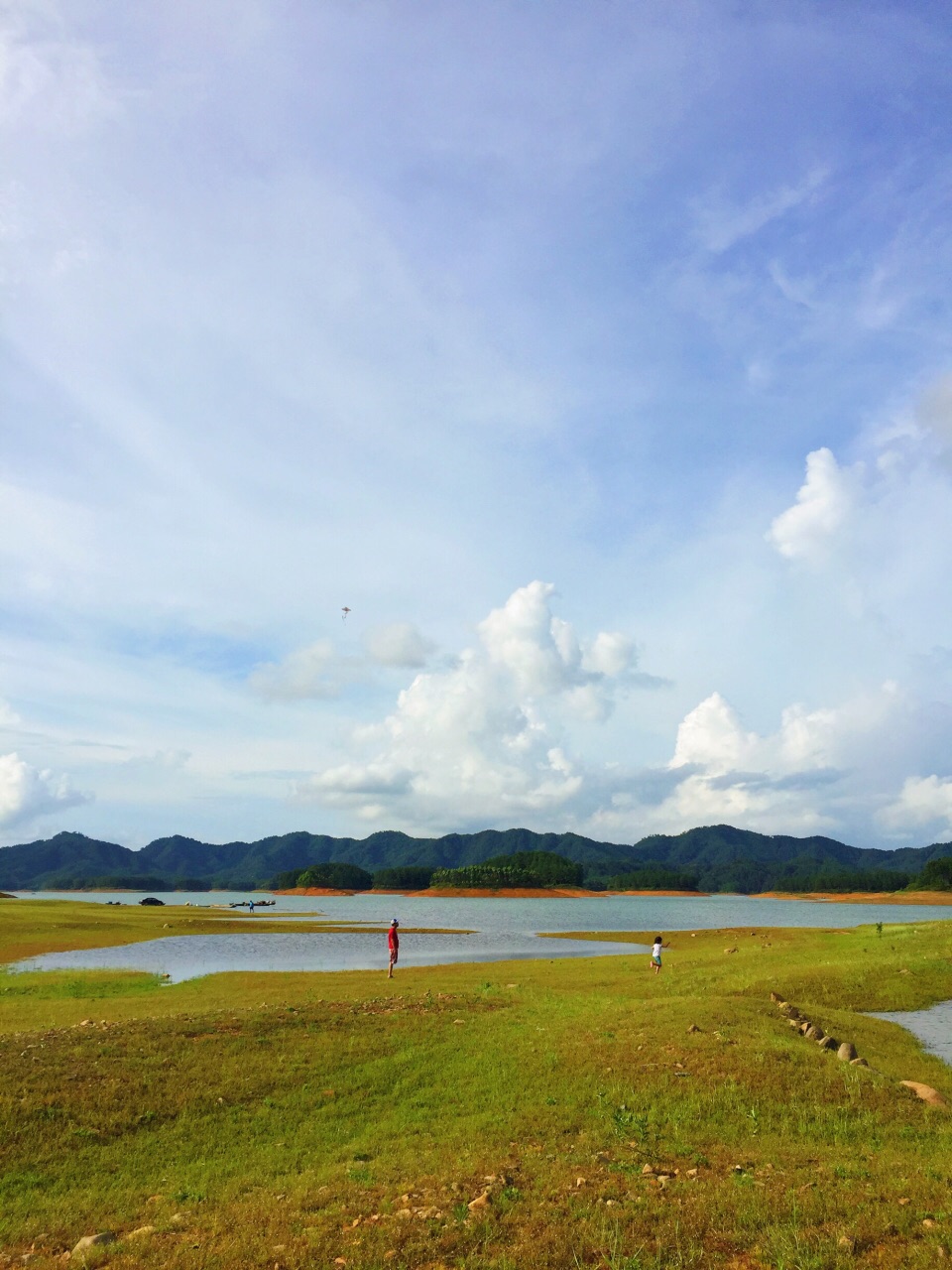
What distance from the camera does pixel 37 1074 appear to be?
20797 mm

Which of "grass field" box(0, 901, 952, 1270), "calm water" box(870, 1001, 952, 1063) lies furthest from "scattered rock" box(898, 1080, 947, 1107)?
"calm water" box(870, 1001, 952, 1063)

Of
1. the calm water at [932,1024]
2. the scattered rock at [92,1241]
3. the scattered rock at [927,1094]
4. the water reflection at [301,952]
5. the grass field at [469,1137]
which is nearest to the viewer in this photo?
the grass field at [469,1137]

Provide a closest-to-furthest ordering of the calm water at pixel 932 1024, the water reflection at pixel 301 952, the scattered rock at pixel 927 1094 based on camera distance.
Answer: the scattered rock at pixel 927 1094 < the calm water at pixel 932 1024 < the water reflection at pixel 301 952

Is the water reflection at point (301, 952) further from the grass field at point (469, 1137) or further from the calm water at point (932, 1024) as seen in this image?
the calm water at point (932, 1024)

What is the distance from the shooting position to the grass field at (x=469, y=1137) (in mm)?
12305

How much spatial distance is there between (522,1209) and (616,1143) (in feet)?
15.3

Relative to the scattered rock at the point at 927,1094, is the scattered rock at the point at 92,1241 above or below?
above

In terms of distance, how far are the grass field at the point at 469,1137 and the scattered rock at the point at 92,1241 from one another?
0.22 m

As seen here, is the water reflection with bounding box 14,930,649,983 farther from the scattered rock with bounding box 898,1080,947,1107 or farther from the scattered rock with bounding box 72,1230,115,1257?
the scattered rock with bounding box 72,1230,115,1257

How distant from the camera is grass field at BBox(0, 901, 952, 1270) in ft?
40.4

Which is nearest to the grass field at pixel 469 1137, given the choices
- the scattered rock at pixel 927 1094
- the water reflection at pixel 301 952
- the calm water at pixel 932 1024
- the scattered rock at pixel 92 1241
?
the scattered rock at pixel 92 1241

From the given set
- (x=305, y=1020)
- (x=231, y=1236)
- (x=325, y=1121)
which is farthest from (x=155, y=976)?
(x=231, y=1236)

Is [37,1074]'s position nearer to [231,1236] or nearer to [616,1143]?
[231,1236]

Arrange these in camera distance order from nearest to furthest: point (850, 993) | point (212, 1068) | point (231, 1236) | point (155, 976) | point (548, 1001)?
point (231, 1236)
point (212, 1068)
point (548, 1001)
point (850, 993)
point (155, 976)
